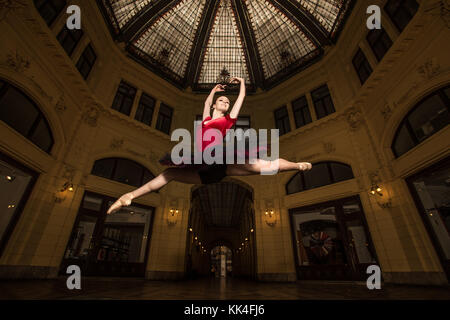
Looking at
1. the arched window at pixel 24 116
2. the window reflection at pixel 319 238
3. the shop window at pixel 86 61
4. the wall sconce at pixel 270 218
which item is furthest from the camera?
the wall sconce at pixel 270 218

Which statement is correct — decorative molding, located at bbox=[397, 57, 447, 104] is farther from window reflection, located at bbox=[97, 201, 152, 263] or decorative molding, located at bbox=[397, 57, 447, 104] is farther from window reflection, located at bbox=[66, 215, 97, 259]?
window reflection, located at bbox=[66, 215, 97, 259]

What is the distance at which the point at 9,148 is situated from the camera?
6660mm

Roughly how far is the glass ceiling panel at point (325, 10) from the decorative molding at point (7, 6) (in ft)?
42.8

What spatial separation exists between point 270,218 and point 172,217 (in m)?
5.18

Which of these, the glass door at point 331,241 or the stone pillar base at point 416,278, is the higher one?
the glass door at point 331,241

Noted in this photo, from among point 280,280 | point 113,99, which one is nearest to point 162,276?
point 280,280

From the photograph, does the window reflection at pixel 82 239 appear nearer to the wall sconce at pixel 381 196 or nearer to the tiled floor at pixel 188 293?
the tiled floor at pixel 188 293

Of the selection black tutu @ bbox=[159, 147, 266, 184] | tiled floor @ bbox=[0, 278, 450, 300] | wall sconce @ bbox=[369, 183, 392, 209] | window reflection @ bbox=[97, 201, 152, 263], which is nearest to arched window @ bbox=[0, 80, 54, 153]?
window reflection @ bbox=[97, 201, 152, 263]

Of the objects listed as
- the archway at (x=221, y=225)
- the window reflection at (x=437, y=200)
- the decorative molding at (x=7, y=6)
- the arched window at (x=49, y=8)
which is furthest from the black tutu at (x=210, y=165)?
the archway at (x=221, y=225)

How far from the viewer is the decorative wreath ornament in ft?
32.4

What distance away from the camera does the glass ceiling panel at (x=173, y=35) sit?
13.0 metres

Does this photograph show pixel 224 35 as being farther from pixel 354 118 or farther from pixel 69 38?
pixel 354 118

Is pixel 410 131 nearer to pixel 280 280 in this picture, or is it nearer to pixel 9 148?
pixel 280 280

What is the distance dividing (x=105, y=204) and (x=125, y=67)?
8.27m
